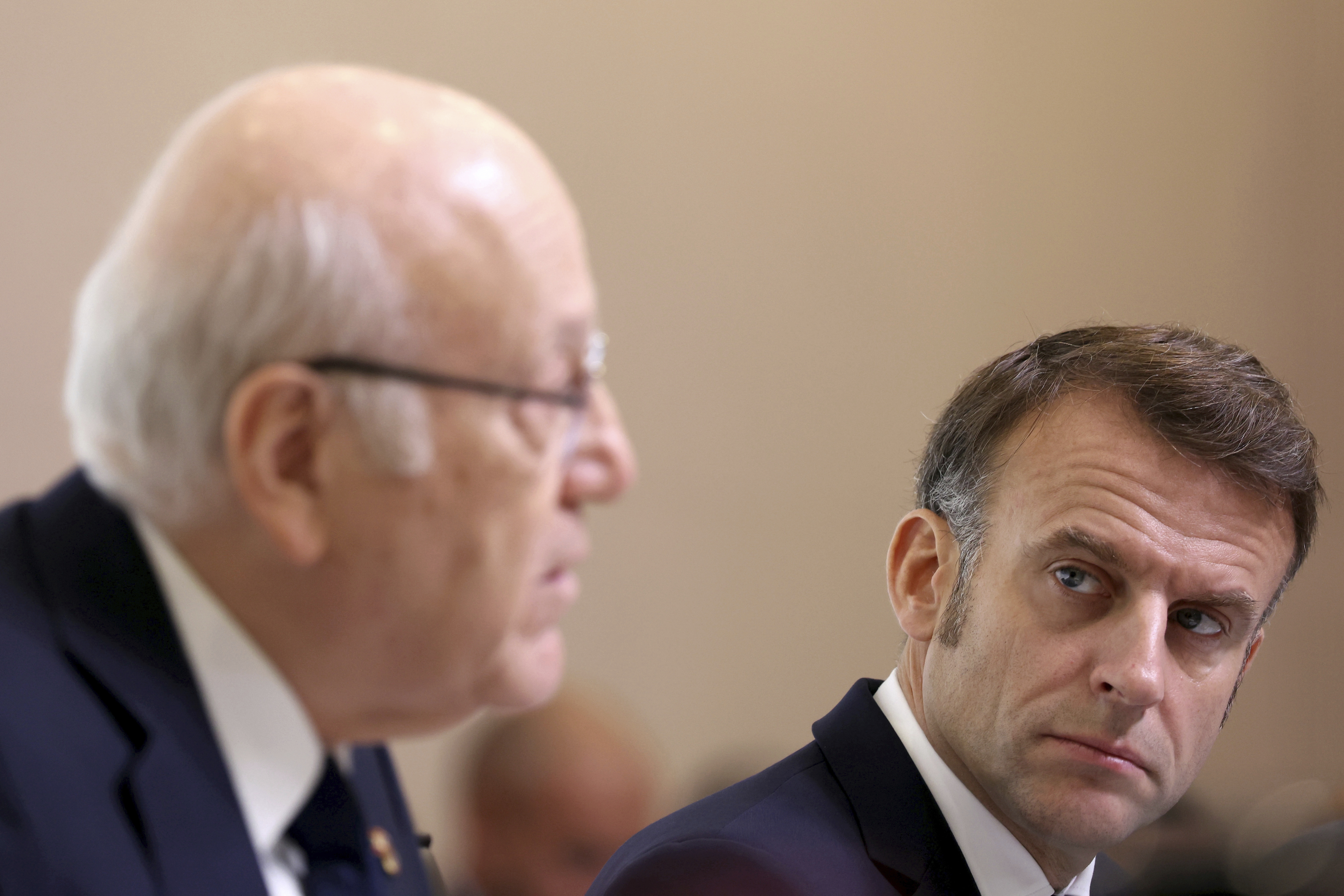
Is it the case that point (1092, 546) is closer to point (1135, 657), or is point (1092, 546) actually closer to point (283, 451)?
point (1135, 657)

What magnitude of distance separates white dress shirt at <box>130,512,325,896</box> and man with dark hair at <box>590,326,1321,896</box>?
0.55 metres

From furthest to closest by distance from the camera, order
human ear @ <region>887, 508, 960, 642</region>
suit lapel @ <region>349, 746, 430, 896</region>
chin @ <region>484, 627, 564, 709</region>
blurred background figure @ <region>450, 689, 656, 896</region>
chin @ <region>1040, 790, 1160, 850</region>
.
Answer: blurred background figure @ <region>450, 689, 656, 896</region> < human ear @ <region>887, 508, 960, 642</region> < chin @ <region>1040, 790, 1160, 850</region> < suit lapel @ <region>349, 746, 430, 896</region> < chin @ <region>484, 627, 564, 709</region>

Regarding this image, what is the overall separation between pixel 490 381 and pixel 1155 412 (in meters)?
0.92

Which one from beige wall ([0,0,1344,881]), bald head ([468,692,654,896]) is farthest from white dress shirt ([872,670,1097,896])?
beige wall ([0,0,1344,881])

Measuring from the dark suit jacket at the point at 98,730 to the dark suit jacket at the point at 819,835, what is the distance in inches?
21.3

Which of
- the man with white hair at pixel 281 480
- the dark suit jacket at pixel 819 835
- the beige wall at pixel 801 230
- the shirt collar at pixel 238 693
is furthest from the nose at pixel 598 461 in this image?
the beige wall at pixel 801 230

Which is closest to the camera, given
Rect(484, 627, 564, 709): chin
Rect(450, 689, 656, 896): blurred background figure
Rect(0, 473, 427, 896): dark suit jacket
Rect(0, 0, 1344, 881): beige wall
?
Rect(0, 473, 427, 896): dark suit jacket

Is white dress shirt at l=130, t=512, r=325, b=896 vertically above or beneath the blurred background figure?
above

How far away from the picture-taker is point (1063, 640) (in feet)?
4.63

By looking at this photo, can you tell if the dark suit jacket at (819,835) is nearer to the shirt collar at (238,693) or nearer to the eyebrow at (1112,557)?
the eyebrow at (1112,557)

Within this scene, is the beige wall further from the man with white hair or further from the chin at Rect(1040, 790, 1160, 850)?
the man with white hair

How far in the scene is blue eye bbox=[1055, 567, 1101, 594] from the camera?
56.2 inches

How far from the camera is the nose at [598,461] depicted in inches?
35.5

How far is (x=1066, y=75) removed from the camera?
11.4ft
